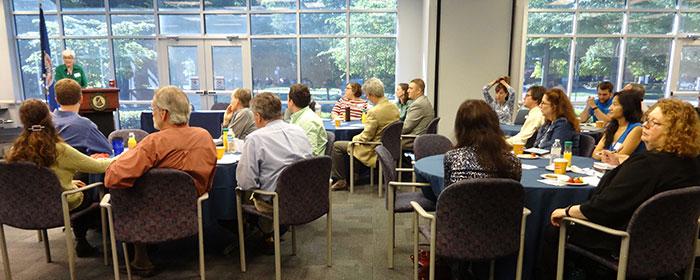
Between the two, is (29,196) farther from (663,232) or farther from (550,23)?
(550,23)

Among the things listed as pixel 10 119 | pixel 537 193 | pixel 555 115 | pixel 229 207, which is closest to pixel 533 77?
pixel 555 115

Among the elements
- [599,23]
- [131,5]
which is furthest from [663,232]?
[131,5]

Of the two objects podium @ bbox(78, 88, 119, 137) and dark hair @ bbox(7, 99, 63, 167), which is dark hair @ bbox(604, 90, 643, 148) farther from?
podium @ bbox(78, 88, 119, 137)

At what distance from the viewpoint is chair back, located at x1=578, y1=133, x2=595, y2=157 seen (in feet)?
12.0

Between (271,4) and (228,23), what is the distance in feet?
3.02

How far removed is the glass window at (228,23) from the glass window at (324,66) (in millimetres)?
1204

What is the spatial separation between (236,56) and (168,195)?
6673 mm

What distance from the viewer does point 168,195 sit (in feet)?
7.88

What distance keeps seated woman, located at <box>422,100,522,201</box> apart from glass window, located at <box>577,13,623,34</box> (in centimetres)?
723

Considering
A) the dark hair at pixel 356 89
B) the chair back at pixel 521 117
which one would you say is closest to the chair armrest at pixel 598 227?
the chair back at pixel 521 117

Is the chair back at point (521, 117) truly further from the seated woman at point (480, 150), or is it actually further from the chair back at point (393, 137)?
the seated woman at point (480, 150)

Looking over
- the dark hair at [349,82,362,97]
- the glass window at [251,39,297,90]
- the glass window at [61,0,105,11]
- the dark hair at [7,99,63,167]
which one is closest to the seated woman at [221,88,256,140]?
the dark hair at [7,99,63,167]

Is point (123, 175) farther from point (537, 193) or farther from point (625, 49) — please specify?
point (625, 49)

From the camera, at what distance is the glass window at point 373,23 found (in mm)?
8531
